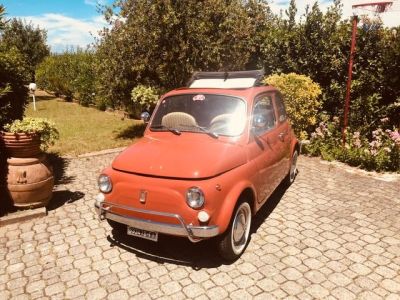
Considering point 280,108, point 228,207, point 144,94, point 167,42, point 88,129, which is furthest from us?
point 88,129

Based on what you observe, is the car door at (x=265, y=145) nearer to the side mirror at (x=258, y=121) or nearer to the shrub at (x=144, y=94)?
the side mirror at (x=258, y=121)

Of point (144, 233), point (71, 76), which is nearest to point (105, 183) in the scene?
point (144, 233)

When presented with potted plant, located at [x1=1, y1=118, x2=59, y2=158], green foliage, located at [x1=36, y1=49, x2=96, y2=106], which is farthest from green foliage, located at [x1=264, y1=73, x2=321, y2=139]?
green foliage, located at [x1=36, y1=49, x2=96, y2=106]

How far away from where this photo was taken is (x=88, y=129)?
13438 millimetres

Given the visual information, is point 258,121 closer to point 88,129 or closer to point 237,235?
point 237,235

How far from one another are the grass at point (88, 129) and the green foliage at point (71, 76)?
Result: 4.86 ft

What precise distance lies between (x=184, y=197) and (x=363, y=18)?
8032mm

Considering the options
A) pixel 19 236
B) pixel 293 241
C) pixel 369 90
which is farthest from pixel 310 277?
pixel 369 90

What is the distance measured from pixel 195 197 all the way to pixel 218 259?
117 centimetres

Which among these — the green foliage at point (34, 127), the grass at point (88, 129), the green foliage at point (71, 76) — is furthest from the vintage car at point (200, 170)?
the green foliage at point (71, 76)

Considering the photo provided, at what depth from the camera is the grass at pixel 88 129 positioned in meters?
10.8

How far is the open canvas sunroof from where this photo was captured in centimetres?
604

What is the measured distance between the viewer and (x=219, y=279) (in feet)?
13.8

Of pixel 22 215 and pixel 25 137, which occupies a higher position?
pixel 25 137
